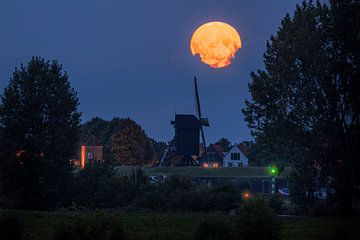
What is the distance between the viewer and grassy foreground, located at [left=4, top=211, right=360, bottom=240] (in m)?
24.0

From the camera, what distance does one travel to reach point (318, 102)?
3812cm

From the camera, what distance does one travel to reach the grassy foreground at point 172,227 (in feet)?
78.8

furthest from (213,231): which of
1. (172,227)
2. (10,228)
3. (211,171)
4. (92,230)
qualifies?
(211,171)

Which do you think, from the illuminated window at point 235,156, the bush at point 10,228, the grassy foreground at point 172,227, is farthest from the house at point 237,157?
the bush at point 10,228

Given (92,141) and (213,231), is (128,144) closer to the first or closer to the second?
(92,141)

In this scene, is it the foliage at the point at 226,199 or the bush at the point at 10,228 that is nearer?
the bush at the point at 10,228

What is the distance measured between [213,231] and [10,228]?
309 inches

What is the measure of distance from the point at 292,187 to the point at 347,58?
10028mm

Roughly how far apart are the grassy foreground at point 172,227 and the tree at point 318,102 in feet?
20.7

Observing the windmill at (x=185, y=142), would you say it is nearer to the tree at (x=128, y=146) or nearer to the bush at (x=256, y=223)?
the tree at (x=128, y=146)

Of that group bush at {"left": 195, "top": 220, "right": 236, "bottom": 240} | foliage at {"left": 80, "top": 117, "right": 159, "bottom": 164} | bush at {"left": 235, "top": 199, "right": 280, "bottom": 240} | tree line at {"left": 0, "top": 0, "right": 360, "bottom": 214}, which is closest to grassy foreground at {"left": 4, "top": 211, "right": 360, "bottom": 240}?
bush at {"left": 195, "top": 220, "right": 236, "bottom": 240}

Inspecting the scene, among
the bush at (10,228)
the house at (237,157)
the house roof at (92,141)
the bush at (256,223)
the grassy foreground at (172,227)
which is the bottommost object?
the grassy foreground at (172,227)

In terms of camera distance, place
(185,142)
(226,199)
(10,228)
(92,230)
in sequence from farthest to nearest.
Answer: (185,142)
(226,199)
(10,228)
(92,230)

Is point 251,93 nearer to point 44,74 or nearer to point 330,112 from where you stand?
point 330,112
